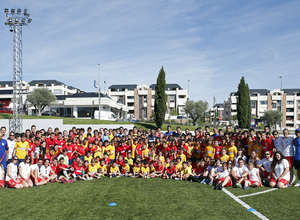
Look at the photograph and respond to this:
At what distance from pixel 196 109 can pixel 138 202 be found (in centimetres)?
5741

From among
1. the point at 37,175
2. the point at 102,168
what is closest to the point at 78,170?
the point at 102,168

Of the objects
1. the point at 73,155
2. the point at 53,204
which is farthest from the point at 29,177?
the point at 53,204

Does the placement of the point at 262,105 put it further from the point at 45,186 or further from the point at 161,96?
the point at 45,186

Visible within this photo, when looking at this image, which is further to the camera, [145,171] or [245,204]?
[145,171]

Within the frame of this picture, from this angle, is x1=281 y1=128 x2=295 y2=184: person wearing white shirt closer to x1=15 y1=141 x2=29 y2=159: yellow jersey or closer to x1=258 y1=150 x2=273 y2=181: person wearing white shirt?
x1=258 y1=150 x2=273 y2=181: person wearing white shirt

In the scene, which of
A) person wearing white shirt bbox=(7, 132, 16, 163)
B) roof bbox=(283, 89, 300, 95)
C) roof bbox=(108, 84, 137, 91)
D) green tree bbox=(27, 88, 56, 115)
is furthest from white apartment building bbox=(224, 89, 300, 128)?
person wearing white shirt bbox=(7, 132, 16, 163)

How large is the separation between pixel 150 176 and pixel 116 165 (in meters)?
1.37

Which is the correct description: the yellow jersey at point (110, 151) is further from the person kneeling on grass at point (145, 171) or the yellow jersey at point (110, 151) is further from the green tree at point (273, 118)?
the green tree at point (273, 118)

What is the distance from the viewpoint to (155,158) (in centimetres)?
991

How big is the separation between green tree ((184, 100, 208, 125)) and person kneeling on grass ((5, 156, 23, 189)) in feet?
184

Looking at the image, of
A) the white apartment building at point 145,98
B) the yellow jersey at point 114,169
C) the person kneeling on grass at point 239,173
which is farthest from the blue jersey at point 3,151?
the white apartment building at point 145,98

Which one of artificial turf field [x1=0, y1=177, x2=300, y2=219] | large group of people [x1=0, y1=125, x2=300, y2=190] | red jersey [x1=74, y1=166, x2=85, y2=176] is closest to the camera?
artificial turf field [x1=0, y1=177, x2=300, y2=219]

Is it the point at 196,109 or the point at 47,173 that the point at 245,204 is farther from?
the point at 196,109

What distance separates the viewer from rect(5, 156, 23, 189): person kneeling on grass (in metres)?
7.96
